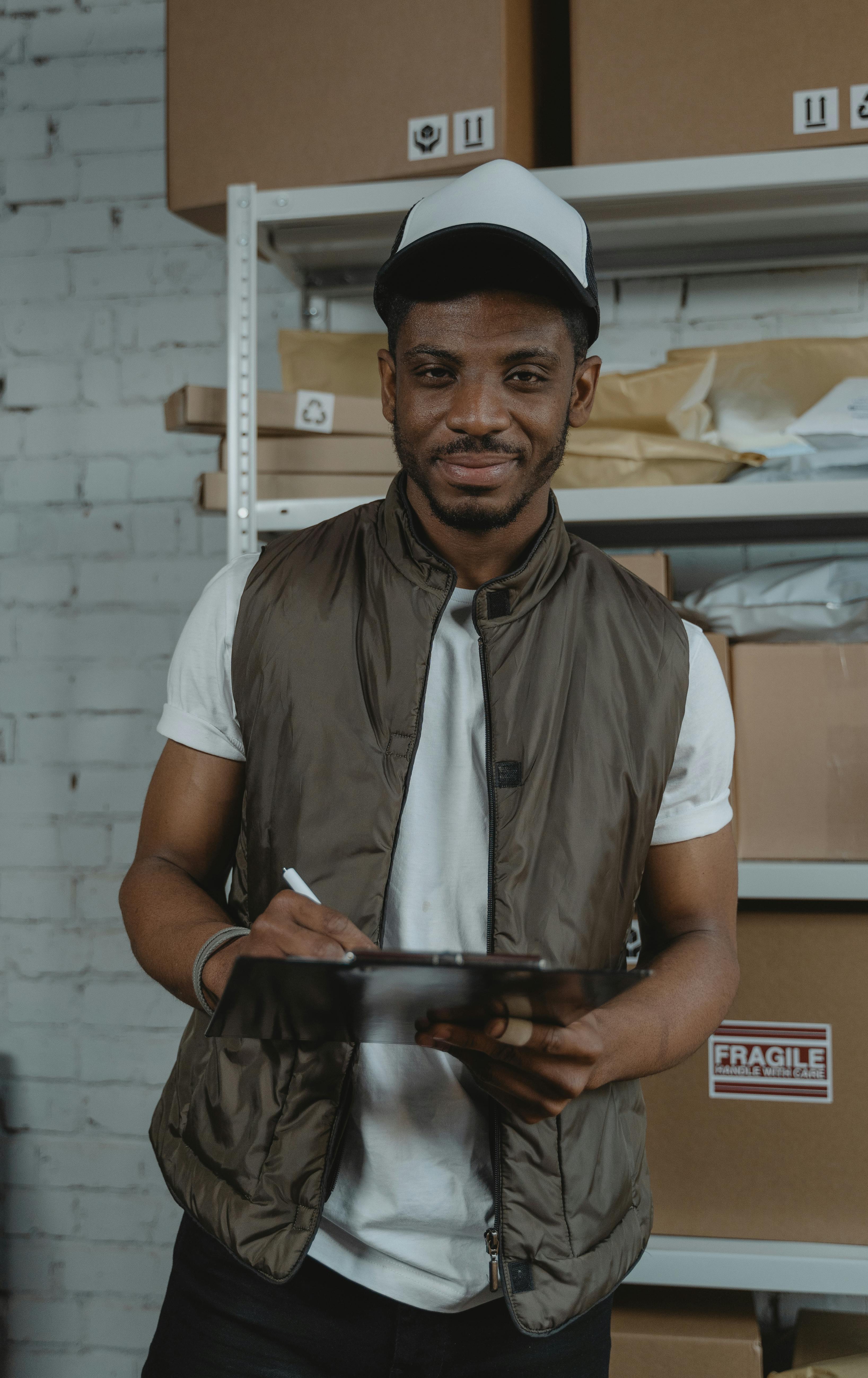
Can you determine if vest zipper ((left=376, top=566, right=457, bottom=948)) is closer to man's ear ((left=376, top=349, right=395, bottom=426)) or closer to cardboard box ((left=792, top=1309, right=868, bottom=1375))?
man's ear ((left=376, top=349, right=395, bottom=426))

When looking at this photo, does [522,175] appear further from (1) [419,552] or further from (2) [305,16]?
(2) [305,16]

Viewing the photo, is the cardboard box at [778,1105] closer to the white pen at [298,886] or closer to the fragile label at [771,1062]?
the fragile label at [771,1062]

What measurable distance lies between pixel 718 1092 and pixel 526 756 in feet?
2.35

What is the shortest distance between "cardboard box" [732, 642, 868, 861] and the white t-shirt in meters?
0.39

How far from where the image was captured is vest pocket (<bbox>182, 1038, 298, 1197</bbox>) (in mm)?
871

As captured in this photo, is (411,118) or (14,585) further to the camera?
(14,585)

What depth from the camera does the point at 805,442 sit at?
1431 mm

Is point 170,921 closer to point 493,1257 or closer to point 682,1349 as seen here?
point 493,1257

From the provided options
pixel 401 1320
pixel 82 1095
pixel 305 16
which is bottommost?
pixel 82 1095

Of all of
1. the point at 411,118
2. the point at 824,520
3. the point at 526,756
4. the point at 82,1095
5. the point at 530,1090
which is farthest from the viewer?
the point at 82,1095

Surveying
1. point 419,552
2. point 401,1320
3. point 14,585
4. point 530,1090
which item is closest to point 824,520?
point 419,552

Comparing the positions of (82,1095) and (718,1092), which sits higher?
(718,1092)

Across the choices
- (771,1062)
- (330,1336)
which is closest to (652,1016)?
(330,1336)

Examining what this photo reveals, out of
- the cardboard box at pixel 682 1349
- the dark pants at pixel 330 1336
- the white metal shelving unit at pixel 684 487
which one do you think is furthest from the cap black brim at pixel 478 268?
the cardboard box at pixel 682 1349
